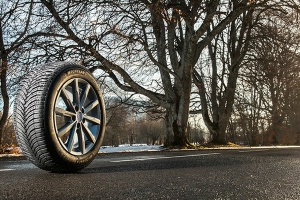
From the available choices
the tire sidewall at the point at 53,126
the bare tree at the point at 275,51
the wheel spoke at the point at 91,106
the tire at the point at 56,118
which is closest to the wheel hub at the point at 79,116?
the tire at the point at 56,118

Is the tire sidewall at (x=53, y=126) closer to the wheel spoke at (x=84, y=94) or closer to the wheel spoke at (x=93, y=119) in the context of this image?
the wheel spoke at (x=84, y=94)

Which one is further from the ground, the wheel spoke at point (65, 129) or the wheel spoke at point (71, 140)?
the wheel spoke at point (65, 129)

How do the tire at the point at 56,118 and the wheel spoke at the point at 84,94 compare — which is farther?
the wheel spoke at the point at 84,94

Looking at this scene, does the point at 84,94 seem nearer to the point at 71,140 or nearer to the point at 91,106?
the point at 91,106

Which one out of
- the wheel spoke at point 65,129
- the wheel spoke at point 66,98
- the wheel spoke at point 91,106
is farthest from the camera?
the wheel spoke at point 91,106

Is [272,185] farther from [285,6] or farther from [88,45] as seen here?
[285,6]

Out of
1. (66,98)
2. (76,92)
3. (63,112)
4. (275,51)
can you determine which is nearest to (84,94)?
(76,92)

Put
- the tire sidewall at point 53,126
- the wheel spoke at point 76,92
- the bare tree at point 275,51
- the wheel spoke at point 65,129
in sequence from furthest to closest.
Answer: the bare tree at point 275,51, the wheel spoke at point 76,92, the wheel spoke at point 65,129, the tire sidewall at point 53,126

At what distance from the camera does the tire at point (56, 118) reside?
321 cm

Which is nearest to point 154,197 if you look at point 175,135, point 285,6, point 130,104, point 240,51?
point 175,135

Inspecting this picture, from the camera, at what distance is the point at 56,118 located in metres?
3.33

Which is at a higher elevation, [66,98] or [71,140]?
[66,98]

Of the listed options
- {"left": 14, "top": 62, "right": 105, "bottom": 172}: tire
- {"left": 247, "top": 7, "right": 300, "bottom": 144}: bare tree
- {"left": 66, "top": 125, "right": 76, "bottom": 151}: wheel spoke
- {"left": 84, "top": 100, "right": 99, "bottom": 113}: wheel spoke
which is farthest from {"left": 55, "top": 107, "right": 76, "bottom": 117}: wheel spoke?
{"left": 247, "top": 7, "right": 300, "bottom": 144}: bare tree

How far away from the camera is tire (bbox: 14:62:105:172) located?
126 inches
